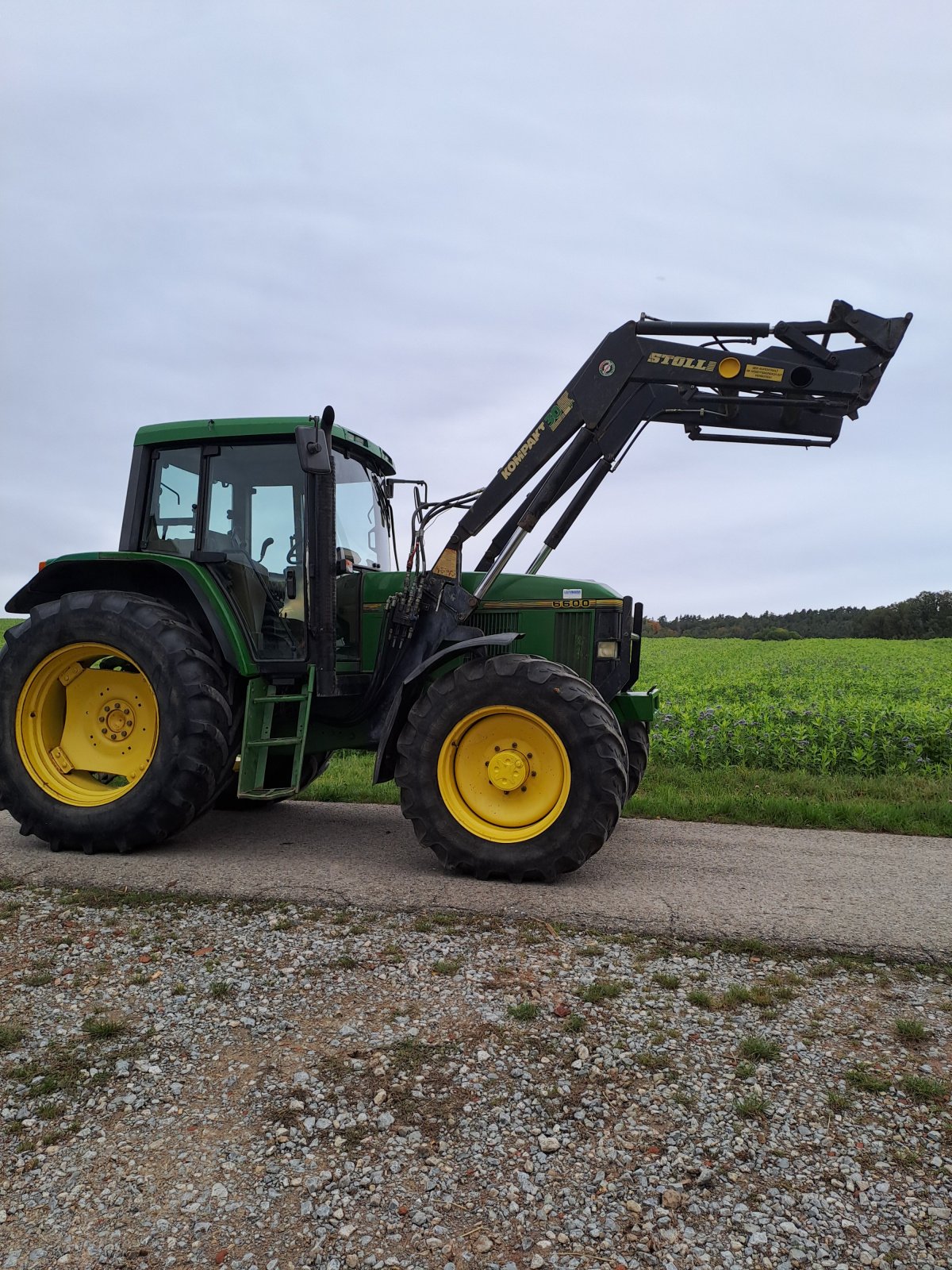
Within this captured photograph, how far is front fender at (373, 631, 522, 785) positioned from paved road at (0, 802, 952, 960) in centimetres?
62

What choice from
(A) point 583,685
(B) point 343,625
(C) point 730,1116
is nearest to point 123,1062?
(C) point 730,1116

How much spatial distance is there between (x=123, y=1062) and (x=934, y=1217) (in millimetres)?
2577

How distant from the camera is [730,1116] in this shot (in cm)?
288

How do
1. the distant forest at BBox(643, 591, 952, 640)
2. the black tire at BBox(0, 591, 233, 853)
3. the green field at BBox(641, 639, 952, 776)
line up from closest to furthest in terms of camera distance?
the black tire at BBox(0, 591, 233, 853) < the green field at BBox(641, 639, 952, 776) < the distant forest at BBox(643, 591, 952, 640)

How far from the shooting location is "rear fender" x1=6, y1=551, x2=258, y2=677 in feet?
19.8

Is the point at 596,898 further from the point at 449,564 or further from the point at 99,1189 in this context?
the point at 99,1189

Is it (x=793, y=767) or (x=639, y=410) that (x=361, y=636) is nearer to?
(x=639, y=410)

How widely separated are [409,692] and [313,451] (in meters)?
1.65

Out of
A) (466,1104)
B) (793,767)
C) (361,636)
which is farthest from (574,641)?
(793,767)

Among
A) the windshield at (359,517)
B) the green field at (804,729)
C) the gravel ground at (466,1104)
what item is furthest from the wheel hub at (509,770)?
the green field at (804,729)

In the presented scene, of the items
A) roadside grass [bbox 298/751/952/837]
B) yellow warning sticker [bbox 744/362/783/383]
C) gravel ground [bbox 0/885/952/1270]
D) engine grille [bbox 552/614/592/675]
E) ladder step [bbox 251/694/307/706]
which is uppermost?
yellow warning sticker [bbox 744/362/783/383]

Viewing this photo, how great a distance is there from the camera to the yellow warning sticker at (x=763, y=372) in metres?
5.66

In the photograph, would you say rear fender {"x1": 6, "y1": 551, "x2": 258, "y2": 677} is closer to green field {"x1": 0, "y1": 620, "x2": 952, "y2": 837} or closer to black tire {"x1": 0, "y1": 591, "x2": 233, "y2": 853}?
black tire {"x1": 0, "y1": 591, "x2": 233, "y2": 853}

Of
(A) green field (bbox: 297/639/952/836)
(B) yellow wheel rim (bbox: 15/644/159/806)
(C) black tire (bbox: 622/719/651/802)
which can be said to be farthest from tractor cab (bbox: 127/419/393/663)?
(A) green field (bbox: 297/639/952/836)
